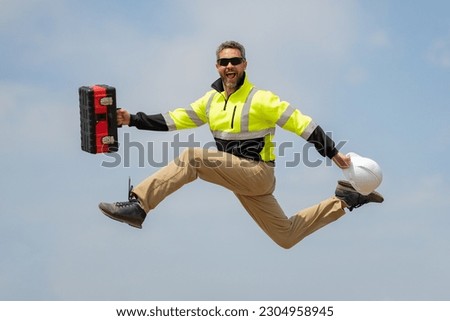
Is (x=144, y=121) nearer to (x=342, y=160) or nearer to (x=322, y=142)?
(x=322, y=142)

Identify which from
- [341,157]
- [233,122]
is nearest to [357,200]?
[341,157]

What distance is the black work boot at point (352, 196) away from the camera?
10.3 metres

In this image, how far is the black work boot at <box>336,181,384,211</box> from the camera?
10258mm

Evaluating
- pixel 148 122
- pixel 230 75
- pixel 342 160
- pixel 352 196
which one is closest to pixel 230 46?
pixel 230 75

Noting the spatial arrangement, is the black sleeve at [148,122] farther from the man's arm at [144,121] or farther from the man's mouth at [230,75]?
the man's mouth at [230,75]

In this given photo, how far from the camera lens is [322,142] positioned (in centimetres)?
955

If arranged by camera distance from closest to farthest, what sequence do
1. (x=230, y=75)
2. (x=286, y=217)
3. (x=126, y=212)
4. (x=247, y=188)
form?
(x=126, y=212)
(x=230, y=75)
(x=247, y=188)
(x=286, y=217)

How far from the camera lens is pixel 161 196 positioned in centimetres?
947

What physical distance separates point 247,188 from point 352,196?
1.12m
